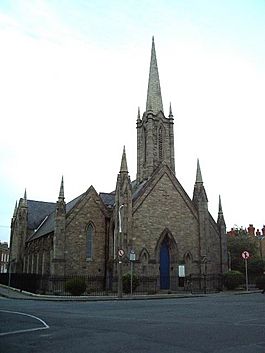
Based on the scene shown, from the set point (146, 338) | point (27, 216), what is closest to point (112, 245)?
point (27, 216)

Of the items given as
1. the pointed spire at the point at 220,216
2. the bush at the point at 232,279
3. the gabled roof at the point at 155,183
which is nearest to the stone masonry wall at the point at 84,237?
the gabled roof at the point at 155,183

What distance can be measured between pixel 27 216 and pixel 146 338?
49500 millimetres

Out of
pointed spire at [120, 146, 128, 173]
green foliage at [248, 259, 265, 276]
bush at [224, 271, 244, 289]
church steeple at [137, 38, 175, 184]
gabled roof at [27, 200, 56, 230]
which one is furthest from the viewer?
gabled roof at [27, 200, 56, 230]

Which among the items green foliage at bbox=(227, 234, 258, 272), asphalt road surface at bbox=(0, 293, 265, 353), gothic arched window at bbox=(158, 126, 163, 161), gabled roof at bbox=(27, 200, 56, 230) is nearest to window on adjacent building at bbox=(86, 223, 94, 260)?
gothic arched window at bbox=(158, 126, 163, 161)

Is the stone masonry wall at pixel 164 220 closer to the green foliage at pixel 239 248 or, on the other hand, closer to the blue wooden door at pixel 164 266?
the blue wooden door at pixel 164 266

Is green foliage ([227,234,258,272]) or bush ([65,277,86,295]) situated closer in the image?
bush ([65,277,86,295])

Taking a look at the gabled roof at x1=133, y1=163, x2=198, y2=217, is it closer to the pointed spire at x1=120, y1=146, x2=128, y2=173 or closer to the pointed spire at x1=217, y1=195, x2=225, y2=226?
the pointed spire at x1=120, y1=146, x2=128, y2=173

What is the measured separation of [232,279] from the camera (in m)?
38.1

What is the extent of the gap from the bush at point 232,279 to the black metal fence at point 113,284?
781 millimetres

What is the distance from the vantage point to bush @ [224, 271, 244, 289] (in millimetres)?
38028

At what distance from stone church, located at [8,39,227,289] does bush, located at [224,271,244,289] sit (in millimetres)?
2212

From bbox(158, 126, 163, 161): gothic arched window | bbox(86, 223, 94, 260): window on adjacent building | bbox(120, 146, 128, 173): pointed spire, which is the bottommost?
bbox(86, 223, 94, 260): window on adjacent building

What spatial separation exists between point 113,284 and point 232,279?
10791 mm

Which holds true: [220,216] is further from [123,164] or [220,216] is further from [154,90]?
[154,90]
